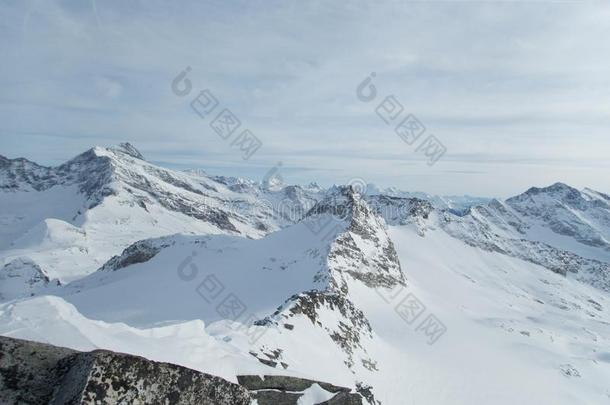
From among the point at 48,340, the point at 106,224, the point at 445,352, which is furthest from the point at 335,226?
the point at 106,224

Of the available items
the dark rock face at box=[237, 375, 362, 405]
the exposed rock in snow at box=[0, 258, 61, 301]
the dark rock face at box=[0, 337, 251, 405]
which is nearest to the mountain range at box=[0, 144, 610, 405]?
the dark rock face at box=[237, 375, 362, 405]

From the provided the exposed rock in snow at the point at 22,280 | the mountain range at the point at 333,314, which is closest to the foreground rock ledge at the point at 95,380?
the mountain range at the point at 333,314

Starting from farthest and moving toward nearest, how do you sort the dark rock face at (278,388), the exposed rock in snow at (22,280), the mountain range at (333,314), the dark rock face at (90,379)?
the exposed rock in snow at (22,280)
the mountain range at (333,314)
the dark rock face at (278,388)
the dark rock face at (90,379)

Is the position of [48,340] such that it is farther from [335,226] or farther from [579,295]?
[579,295]

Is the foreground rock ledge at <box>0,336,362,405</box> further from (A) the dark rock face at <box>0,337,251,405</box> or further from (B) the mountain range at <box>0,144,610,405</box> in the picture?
(B) the mountain range at <box>0,144,610,405</box>

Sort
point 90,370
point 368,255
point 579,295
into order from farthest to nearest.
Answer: point 579,295 → point 368,255 → point 90,370

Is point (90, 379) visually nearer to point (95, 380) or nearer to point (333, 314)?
point (95, 380)

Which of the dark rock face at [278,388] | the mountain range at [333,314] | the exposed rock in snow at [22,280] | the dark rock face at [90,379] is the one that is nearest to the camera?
the dark rock face at [90,379]

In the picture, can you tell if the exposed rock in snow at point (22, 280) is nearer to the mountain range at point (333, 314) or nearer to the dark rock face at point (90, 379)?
the mountain range at point (333, 314)
